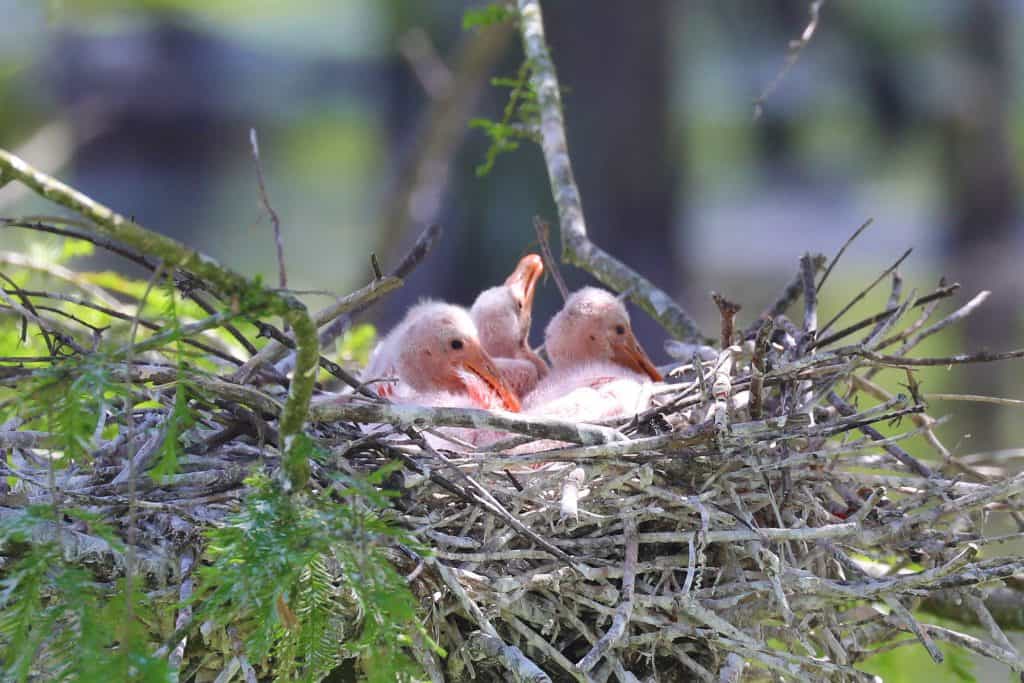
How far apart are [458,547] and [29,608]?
736 millimetres

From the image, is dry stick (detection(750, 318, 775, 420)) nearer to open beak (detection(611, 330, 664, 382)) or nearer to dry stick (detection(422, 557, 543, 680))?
dry stick (detection(422, 557, 543, 680))

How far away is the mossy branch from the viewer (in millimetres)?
1244

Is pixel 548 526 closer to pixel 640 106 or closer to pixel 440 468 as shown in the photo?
pixel 440 468

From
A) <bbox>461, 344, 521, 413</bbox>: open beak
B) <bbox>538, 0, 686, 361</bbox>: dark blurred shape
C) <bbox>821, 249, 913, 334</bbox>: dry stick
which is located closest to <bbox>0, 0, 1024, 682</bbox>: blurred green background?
<bbox>538, 0, 686, 361</bbox>: dark blurred shape

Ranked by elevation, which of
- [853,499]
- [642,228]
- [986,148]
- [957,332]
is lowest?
[853,499]

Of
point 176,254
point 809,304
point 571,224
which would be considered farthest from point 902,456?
point 176,254

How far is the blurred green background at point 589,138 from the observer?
563cm

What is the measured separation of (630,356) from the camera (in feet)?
9.83

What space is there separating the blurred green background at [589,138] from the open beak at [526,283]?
2.52 ft

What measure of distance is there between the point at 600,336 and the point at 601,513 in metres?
0.95

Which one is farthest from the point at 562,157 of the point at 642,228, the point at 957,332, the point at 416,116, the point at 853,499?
the point at 957,332

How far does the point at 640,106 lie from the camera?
19.0 feet

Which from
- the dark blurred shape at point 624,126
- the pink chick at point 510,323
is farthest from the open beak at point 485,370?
the dark blurred shape at point 624,126

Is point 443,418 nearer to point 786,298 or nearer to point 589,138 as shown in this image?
point 786,298
